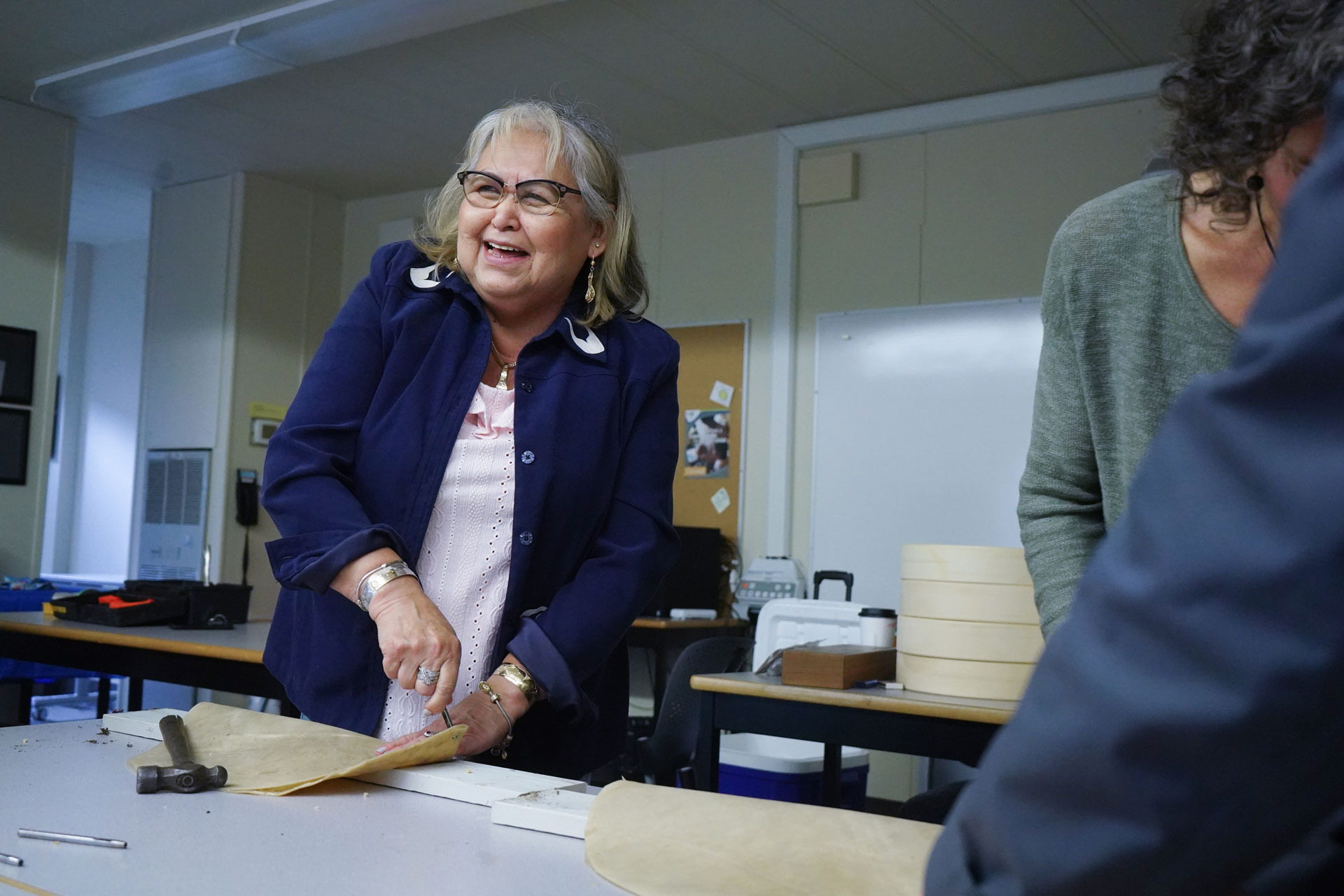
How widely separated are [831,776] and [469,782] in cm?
194

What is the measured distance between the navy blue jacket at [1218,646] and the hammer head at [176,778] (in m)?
0.92

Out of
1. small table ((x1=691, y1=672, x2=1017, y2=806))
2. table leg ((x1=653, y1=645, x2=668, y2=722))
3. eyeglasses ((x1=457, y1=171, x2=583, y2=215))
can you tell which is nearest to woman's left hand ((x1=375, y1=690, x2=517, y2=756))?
eyeglasses ((x1=457, y1=171, x2=583, y2=215))

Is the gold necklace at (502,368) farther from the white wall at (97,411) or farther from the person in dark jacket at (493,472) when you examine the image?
the white wall at (97,411)

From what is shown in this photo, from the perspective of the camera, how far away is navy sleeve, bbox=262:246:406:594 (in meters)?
1.29

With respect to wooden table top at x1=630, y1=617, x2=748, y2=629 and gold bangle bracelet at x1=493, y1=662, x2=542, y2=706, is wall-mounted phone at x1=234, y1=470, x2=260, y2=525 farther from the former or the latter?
gold bangle bracelet at x1=493, y1=662, x2=542, y2=706

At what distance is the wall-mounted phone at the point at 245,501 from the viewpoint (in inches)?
255

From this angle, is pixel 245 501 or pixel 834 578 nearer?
pixel 834 578

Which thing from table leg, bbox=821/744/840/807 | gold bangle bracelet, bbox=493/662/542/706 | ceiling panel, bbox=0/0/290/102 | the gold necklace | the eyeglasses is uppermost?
ceiling panel, bbox=0/0/290/102

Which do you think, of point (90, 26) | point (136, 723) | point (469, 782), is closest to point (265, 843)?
point (469, 782)

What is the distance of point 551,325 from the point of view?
1575mm

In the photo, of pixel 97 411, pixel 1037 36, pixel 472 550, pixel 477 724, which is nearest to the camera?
pixel 477 724

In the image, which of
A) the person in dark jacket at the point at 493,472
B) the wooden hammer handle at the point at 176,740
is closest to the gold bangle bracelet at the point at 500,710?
the person in dark jacket at the point at 493,472

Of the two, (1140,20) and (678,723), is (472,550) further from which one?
(1140,20)

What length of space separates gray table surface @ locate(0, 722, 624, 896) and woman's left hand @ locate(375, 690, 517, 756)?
0.59ft
